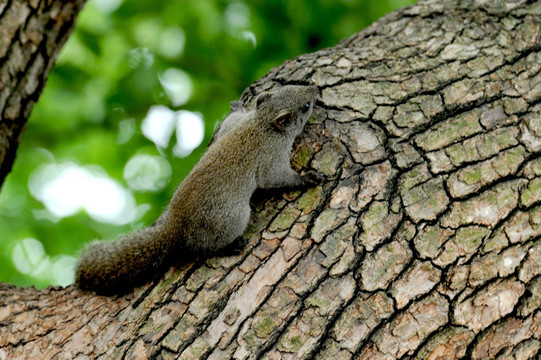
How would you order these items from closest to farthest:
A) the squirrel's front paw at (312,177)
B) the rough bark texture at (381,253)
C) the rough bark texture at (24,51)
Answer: the rough bark texture at (381,253), the squirrel's front paw at (312,177), the rough bark texture at (24,51)

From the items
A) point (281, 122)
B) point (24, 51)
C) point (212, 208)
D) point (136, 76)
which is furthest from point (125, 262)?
point (136, 76)

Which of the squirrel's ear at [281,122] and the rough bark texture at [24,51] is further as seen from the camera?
the squirrel's ear at [281,122]

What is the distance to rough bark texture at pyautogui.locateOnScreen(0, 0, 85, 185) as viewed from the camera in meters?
3.38

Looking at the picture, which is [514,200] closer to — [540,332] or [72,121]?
[540,332]

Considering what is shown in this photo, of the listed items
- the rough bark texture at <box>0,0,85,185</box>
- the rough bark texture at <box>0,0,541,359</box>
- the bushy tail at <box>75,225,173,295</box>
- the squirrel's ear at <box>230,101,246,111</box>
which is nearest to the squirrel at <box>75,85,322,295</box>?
the bushy tail at <box>75,225,173,295</box>

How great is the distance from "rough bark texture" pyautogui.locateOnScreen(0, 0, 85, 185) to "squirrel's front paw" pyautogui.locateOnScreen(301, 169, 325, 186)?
6.46ft

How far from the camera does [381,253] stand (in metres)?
2.65

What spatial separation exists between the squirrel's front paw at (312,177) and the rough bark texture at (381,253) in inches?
1.8

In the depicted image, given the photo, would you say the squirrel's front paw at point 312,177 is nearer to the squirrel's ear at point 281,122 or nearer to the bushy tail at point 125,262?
the squirrel's ear at point 281,122

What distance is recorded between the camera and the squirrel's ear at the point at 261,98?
3.72 meters

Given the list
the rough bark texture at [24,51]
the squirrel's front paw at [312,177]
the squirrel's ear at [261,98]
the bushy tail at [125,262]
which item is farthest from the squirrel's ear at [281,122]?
the rough bark texture at [24,51]

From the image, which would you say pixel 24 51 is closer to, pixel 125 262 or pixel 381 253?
pixel 125 262

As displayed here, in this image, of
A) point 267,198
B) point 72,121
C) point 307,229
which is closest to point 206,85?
point 72,121

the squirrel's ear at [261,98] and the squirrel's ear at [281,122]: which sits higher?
the squirrel's ear at [261,98]
